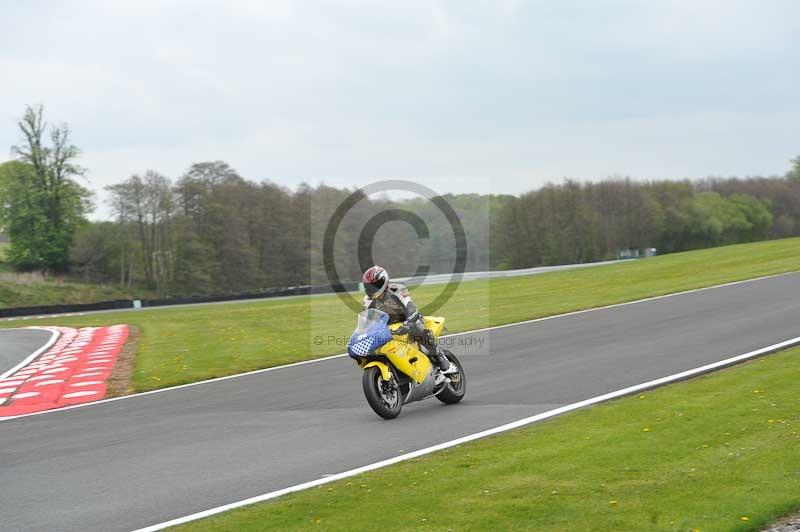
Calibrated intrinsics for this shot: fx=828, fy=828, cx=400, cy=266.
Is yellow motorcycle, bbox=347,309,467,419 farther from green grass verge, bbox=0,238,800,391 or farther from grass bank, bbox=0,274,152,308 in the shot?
grass bank, bbox=0,274,152,308

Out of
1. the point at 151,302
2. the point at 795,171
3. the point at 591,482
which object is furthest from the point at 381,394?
the point at 795,171

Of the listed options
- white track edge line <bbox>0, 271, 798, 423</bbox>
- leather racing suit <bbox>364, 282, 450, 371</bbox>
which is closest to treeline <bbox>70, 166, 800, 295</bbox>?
white track edge line <bbox>0, 271, 798, 423</bbox>

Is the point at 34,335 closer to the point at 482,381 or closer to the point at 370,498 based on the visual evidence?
the point at 482,381

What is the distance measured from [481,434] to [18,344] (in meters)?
19.9

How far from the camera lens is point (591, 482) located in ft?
21.7

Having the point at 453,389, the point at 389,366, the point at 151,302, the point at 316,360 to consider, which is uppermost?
the point at 389,366

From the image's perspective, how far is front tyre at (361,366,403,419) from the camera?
9.98 metres

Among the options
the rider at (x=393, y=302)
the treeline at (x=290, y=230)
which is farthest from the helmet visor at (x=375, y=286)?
the treeline at (x=290, y=230)

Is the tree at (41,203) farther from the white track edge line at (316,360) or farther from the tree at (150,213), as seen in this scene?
the white track edge line at (316,360)

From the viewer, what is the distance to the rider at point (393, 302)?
34.1ft

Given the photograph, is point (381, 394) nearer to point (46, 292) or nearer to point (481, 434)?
point (481, 434)

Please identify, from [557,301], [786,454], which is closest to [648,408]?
[786,454]

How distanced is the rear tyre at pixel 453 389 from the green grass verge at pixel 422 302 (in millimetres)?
5897

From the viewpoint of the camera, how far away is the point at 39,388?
49.7ft
